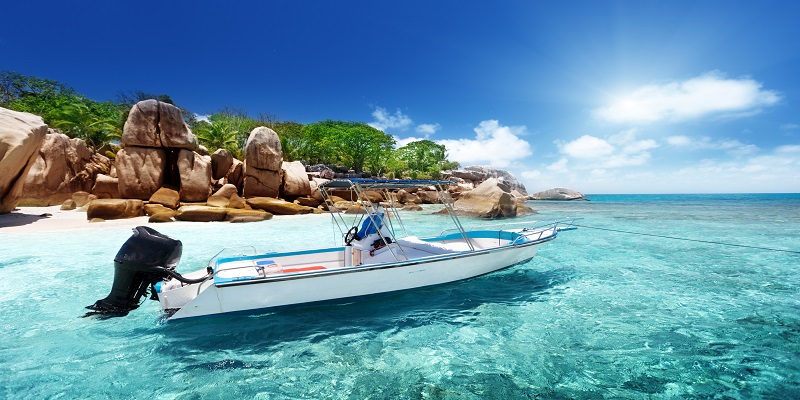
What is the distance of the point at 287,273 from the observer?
22.0ft

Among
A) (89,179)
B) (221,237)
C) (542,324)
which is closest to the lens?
(542,324)

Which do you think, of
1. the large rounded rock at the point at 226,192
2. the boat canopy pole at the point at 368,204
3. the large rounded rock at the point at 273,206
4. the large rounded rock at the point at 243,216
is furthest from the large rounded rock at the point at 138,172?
the boat canopy pole at the point at 368,204

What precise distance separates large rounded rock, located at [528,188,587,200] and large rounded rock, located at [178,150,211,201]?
71624mm

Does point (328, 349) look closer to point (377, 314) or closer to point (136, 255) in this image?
point (377, 314)

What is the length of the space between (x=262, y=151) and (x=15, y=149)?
40.0 ft

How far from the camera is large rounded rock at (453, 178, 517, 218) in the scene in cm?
2373

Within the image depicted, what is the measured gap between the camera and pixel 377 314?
6.60 meters

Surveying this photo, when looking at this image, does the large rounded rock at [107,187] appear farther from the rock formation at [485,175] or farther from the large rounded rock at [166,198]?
the rock formation at [485,175]

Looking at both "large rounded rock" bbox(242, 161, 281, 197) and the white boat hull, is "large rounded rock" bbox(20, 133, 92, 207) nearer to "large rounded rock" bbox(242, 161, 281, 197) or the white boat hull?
"large rounded rock" bbox(242, 161, 281, 197)

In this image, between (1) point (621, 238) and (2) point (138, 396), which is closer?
(2) point (138, 396)

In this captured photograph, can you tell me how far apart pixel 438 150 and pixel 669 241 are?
48897 mm

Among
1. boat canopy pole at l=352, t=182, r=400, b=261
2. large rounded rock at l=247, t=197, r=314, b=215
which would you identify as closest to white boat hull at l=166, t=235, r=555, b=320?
boat canopy pole at l=352, t=182, r=400, b=261

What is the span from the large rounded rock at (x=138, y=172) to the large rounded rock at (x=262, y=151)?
566 cm

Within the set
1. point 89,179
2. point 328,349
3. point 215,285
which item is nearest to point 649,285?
point 328,349
